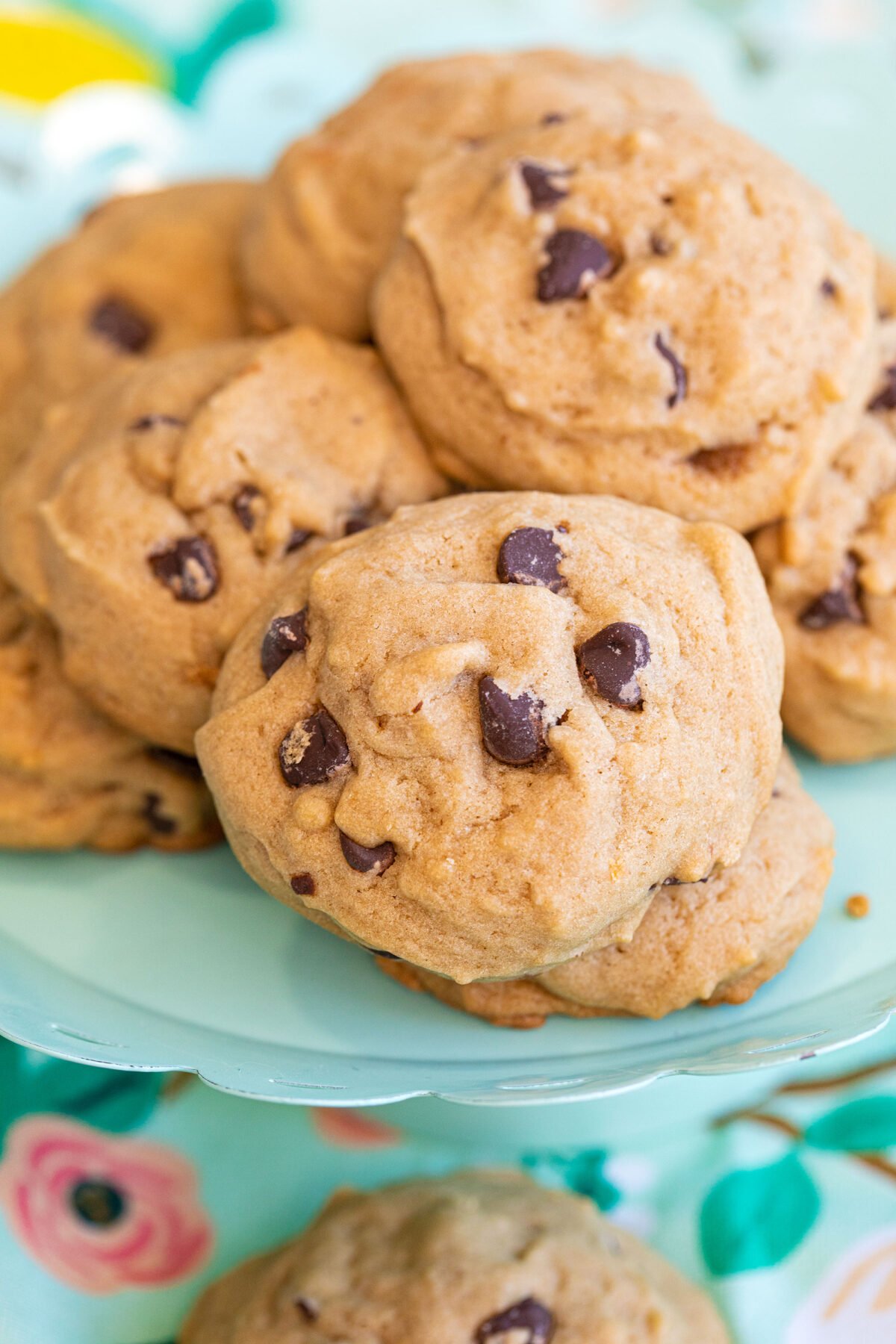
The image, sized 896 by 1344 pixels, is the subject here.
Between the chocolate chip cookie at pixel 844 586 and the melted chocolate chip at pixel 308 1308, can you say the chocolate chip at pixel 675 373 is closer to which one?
the chocolate chip cookie at pixel 844 586

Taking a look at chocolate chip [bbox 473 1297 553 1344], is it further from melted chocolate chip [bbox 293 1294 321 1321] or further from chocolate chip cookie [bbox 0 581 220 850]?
chocolate chip cookie [bbox 0 581 220 850]

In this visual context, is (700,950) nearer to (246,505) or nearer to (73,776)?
(246,505)

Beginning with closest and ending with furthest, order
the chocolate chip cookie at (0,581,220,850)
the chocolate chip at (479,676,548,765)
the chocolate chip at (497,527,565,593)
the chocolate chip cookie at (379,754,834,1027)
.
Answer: the chocolate chip at (479,676,548,765) < the chocolate chip at (497,527,565,593) < the chocolate chip cookie at (379,754,834,1027) < the chocolate chip cookie at (0,581,220,850)

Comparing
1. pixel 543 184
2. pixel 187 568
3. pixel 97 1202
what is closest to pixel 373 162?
pixel 543 184

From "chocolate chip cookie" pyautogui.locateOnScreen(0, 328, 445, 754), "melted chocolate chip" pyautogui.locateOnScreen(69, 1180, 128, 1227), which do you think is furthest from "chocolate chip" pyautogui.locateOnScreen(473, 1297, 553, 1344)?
"chocolate chip cookie" pyautogui.locateOnScreen(0, 328, 445, 754)

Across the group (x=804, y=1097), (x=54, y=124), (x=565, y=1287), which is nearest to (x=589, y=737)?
(x=565, y=1287)

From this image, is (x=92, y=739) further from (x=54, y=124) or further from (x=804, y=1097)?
(x=54, y=124)
